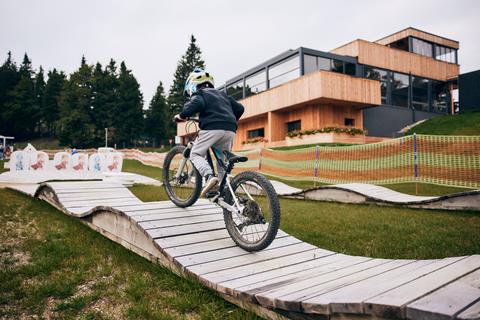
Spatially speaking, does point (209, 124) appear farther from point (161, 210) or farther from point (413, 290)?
point (413, 290)

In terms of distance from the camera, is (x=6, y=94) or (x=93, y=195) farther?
(x=6, y=94)

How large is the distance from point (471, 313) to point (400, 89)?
1244 inches

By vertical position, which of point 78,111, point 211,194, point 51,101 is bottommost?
point 211,194

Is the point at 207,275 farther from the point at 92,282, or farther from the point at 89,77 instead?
the point at 89,77

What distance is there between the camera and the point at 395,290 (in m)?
→ 1.74

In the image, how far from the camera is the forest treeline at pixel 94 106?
57.5 meters

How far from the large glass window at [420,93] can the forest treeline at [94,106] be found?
114ft

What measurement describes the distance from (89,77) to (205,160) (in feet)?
222

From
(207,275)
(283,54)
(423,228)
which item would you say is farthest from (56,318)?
(283,54)

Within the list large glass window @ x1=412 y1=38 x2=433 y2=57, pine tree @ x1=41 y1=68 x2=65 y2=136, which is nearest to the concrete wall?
large glass window @ x1=412 y1=38 x2=433 y2=57

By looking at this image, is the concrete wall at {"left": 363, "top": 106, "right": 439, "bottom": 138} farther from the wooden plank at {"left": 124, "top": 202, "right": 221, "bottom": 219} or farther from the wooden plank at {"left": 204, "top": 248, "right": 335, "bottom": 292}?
the wooden plank at {"left": 204, "top": 248, "right": 335, "bottom": 292}

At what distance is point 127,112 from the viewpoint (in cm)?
6038

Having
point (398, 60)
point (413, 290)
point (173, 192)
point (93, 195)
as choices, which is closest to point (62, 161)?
point (93, 195)

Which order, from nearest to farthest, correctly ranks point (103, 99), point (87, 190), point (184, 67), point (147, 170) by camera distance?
point (87, 190), point (147, 170), point (184, 67), point (103, 99)
